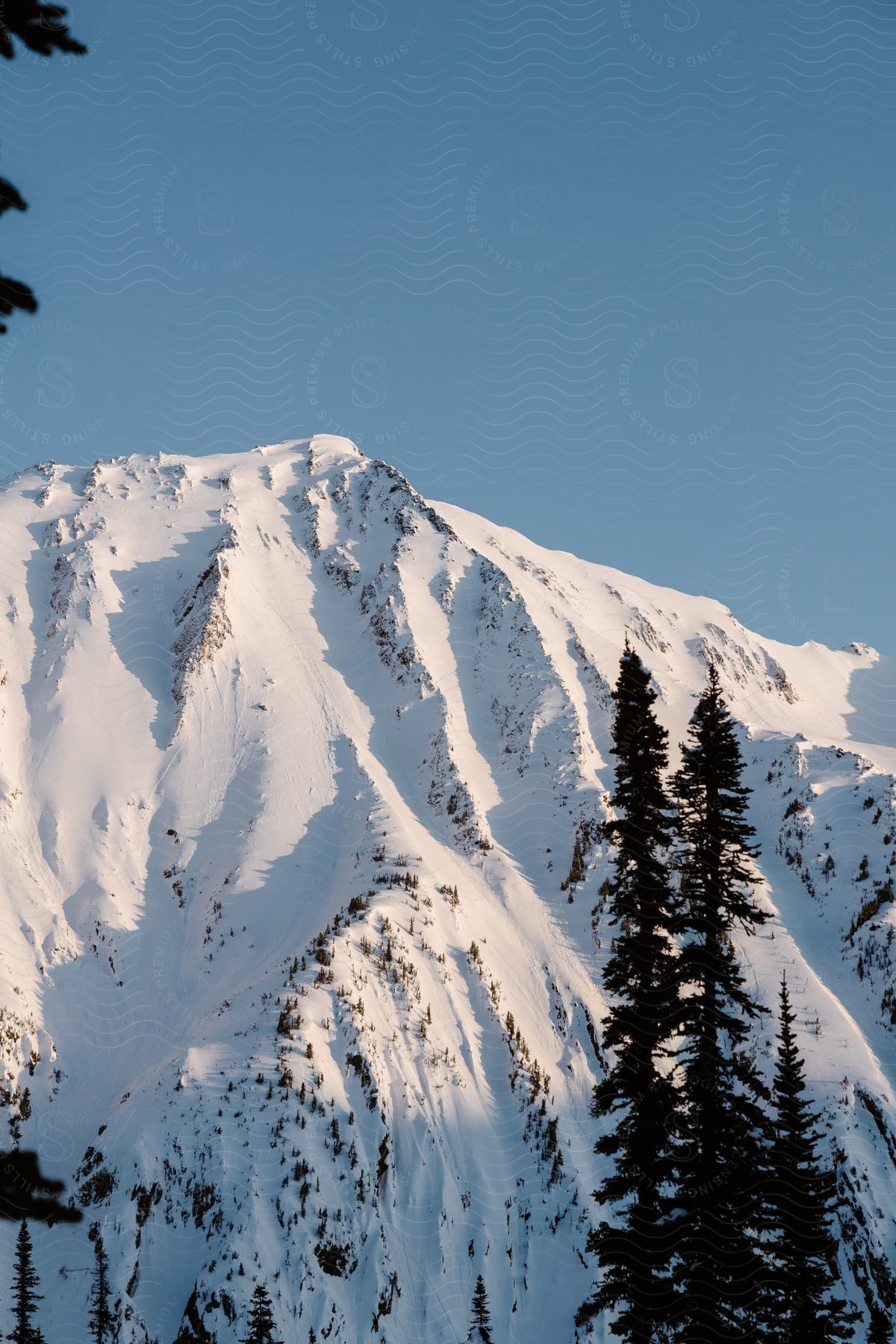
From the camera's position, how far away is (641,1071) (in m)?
19.4

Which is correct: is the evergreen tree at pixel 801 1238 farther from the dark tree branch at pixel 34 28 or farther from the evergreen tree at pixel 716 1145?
the dark tree branch at pixel 34 28

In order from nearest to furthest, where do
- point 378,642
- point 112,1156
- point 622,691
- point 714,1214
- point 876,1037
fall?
point 714,1214
point 622,691
point 112,1156
point 876,1037
point 378,642

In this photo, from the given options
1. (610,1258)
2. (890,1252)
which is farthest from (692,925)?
(890,1252)

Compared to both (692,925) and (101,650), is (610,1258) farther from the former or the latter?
(101,650)

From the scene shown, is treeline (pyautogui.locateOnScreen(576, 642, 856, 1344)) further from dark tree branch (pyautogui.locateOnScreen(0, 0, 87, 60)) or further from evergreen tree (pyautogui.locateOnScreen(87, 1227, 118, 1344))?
evergreen tree (pyautogui.locateOnScreen(87, 1227, 118, 1344))

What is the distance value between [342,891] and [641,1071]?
73435mm

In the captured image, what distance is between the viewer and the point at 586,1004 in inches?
3526

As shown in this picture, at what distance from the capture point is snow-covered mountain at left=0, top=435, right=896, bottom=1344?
201ft

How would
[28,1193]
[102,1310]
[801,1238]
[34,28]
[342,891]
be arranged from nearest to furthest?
1. [28,1193]
2. [34,28]
3. [801,1238]
4. [102,1310]
5. [342,891]

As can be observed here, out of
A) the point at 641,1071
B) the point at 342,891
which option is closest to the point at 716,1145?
the point at 641,1071

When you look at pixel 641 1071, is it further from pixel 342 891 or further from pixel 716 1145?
pixel 342 891

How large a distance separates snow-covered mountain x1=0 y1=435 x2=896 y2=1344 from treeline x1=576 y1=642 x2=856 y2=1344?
129 feet

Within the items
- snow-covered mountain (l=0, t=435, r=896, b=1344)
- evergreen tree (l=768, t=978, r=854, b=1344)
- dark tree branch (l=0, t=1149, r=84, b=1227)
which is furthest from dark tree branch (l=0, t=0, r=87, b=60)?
snow-covered mountain (l=0, t=435, r=896, b=1344)

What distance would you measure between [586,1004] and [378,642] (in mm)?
58636
